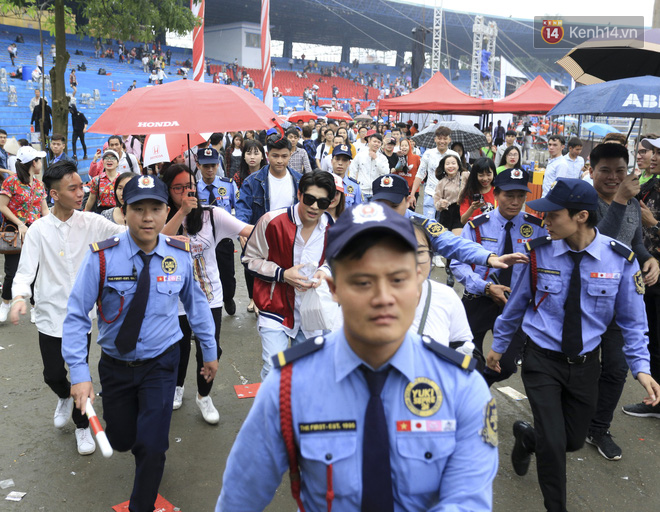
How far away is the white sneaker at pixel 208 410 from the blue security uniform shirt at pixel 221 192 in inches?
92.9

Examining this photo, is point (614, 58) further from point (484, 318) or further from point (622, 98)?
point (484, 318)

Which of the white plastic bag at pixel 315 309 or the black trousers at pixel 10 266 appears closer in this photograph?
the white plastic bag at pixel 315 309

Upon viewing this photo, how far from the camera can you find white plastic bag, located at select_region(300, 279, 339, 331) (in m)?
3.95

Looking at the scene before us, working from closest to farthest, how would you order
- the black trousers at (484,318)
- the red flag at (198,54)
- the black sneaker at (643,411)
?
the black trousers at (484,318), the black sneaker at (643,411), the red flag at (198,54)

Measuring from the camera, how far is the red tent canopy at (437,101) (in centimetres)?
1612

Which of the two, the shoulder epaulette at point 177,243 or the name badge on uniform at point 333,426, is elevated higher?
the shoulder epaulette at point 177,243

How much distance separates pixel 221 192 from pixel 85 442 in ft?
10.8

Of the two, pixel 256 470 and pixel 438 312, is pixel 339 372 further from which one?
pixel 438 312

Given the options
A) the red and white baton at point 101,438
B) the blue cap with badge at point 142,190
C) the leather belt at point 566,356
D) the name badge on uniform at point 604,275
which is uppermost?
the blue cap with badge at point 142,190

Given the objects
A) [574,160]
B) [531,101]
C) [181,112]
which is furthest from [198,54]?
[531,101]

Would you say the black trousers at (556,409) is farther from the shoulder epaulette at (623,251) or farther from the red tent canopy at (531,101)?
the red tent canopy at (531,101)

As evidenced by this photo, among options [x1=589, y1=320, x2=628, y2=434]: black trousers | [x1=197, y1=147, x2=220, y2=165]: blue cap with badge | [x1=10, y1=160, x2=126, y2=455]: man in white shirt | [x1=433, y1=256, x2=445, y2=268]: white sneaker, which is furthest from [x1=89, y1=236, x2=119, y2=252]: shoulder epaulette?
[x1=433, y1=256, x2=445, y2=268]: white sneaker

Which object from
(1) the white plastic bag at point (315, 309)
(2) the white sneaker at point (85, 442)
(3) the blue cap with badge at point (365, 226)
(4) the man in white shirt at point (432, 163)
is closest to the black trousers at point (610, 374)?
(1) the white plastic bag at point (315, 309)

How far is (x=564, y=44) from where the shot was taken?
238 ft
